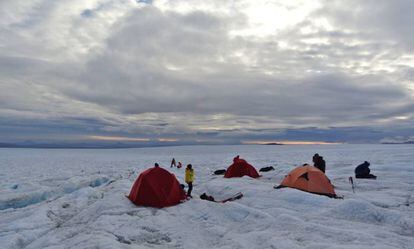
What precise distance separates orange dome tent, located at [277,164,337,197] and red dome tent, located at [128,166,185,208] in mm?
5391

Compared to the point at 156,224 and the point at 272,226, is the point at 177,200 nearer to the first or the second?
the point at 156,224

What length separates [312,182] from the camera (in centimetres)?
1470

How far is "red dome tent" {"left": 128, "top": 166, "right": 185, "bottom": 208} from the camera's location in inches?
516

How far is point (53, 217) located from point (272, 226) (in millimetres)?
8254

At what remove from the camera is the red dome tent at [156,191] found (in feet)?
43.0

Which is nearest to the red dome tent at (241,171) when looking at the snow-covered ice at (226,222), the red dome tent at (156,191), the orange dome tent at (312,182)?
the snow-covered ice at (226,222)

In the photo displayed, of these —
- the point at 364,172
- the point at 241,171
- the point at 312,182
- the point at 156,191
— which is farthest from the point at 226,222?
the point at 364,172

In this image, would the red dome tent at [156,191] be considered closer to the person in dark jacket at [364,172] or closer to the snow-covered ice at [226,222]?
the snow-covered ice at [226,222]

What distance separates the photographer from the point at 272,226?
10.1 m

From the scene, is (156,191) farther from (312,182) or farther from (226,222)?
(312,182)

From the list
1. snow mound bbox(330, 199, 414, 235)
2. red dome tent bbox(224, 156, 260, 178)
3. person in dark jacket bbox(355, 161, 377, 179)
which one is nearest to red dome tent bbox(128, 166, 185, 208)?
snow mound bbox(330, 199, 414, 235)

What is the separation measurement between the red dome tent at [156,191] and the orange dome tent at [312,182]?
5391 millimetres

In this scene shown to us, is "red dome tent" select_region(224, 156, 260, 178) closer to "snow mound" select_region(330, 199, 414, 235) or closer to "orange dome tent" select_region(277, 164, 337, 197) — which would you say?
"orange dome tent" select_region(277, 164, 337, 197)

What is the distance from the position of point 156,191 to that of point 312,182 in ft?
23.2
